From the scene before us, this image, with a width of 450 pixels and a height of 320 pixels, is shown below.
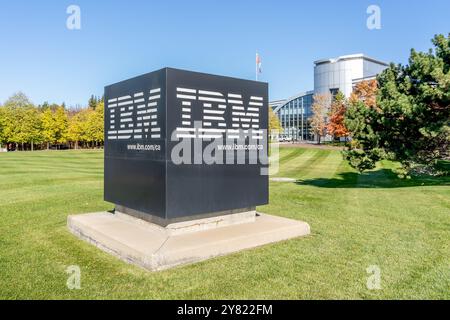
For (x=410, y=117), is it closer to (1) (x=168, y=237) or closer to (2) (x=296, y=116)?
(1) (x=168, y=237)

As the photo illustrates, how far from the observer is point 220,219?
8148 mm

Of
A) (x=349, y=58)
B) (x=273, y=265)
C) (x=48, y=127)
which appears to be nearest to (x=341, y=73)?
(x=349, y=58)

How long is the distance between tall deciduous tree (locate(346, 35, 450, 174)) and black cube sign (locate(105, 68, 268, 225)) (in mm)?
11311

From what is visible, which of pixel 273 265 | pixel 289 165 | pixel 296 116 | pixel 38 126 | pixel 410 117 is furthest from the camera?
pixel 296 116

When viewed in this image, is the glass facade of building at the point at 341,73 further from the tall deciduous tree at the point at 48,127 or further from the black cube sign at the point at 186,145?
the black cube sign at the point at 186,145

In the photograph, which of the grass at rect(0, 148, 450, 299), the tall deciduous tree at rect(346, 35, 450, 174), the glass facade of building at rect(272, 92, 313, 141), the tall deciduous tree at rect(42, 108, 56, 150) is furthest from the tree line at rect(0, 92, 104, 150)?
the grass at rect(0, 148, 450, 299)

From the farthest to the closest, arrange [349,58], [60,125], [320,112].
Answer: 1. [349,58]
2. [60,125]
3. [320,112]

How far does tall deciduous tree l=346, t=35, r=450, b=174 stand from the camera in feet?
53.8

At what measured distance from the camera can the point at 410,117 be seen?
16.9 m

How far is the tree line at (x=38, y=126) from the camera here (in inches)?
2931

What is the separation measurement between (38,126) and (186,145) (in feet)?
263
